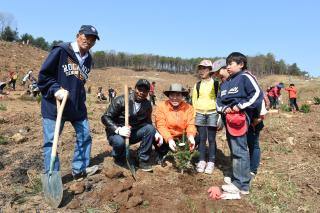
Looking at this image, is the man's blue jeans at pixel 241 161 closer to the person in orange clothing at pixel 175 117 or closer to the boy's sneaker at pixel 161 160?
the person in orange clothing at pixel 175 117

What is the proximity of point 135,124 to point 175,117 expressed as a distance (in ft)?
1.76

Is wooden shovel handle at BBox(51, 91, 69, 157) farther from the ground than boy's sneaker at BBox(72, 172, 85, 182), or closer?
farther from the ground

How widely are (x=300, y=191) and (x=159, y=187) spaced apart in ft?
5.84

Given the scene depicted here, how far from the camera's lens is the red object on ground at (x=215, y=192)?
4.50m

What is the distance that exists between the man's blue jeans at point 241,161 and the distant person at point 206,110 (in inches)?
23.7

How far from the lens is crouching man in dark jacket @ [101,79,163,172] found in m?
5.04

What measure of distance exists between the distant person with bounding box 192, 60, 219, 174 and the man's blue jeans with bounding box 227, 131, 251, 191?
602 mm

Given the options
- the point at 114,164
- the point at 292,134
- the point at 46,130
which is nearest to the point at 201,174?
the point at 114,164

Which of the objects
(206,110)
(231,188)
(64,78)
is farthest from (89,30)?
(231,188)

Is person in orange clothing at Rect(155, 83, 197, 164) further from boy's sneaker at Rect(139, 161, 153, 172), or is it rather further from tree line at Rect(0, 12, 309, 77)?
tree line at Rect(0, 12, 309, 77)

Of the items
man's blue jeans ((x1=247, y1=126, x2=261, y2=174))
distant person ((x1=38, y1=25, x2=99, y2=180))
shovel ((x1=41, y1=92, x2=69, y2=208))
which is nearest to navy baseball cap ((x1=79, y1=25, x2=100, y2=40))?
distant person ((x1=38, y1=25, x2=99, y2=180))

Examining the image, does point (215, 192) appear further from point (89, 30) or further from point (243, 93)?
point (89, 30)

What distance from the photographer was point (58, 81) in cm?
458

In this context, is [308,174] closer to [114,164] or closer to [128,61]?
[114,164]
